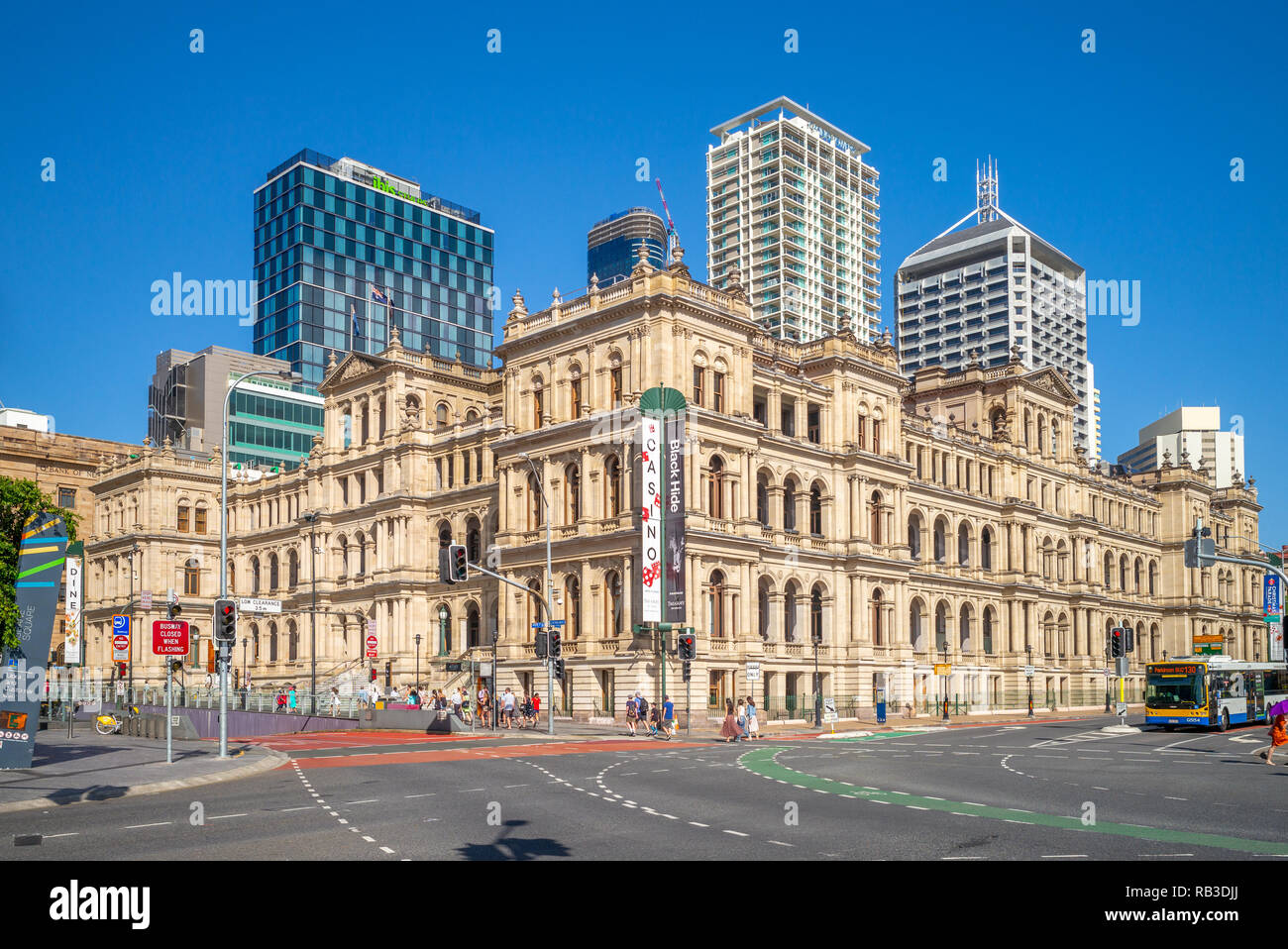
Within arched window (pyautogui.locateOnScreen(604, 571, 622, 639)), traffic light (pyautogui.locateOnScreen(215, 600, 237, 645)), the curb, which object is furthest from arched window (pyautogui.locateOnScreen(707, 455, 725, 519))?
traffic light (pyautogui.locateOnScreen(215, 600, 237, 645))

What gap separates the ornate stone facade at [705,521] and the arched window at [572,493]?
0.11 meters

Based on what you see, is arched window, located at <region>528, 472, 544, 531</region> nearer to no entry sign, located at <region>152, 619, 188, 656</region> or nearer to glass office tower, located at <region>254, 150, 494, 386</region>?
no entry sign, located at <region>152, 619, 188, 656</region>

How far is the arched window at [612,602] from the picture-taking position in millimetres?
58500

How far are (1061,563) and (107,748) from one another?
2856 inches

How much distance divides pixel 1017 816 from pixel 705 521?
125 ft

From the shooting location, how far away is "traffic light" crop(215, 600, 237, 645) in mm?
33938

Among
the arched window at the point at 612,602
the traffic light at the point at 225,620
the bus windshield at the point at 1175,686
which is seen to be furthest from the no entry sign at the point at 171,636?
the bus windshield at the point at 1175,686

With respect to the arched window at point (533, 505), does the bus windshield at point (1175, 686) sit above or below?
below

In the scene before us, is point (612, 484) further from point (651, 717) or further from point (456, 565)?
point (456, 565)

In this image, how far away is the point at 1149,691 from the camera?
176ft

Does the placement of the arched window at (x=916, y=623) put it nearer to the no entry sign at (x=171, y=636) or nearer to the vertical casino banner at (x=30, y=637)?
the no entry sign at (x=171, y=636)

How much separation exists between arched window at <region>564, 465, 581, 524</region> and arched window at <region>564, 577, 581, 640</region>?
3.03m
